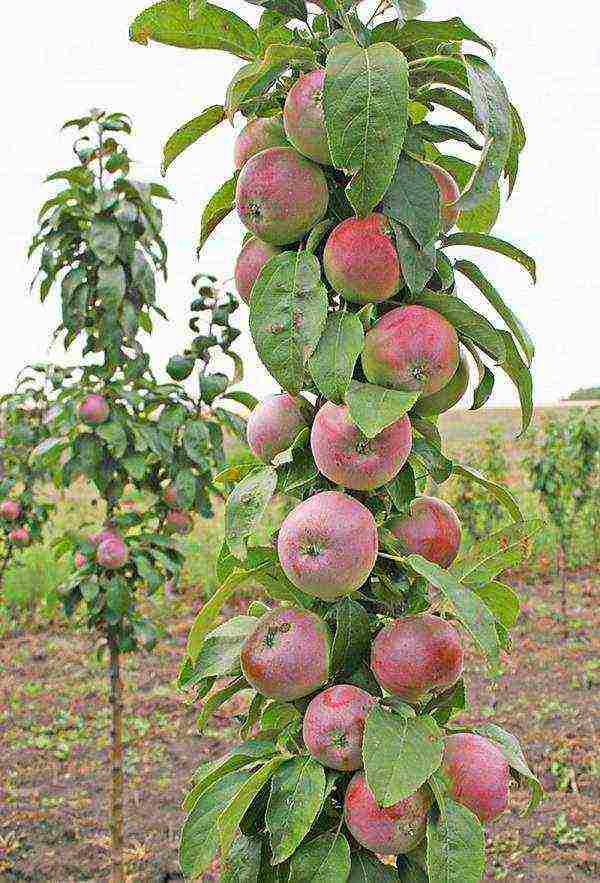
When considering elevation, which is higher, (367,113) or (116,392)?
(367,113)

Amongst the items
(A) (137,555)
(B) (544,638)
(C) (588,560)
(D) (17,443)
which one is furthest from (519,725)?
(C) (588,560)

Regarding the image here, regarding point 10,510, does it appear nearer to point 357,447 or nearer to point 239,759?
point 239,759

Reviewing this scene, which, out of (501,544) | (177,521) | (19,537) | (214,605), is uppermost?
(501,544)

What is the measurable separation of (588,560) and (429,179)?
9429 millimetres

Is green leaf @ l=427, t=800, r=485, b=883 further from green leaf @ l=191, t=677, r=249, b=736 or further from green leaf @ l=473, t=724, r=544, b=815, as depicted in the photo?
green leaf @ l=191, t=677, r=249, b=736

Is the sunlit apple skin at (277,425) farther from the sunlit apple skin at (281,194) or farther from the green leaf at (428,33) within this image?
the green leaf at (428,33)

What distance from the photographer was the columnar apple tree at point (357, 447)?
3.57 feet

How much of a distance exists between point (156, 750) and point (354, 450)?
4433mm

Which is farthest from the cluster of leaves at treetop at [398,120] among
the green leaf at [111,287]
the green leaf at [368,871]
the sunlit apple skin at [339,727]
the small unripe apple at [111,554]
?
the small unripe apple at [111,554]

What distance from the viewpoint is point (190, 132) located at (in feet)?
4.46

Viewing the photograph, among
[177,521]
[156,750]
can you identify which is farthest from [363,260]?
[156,750]

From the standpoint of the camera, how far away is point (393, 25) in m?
1.21

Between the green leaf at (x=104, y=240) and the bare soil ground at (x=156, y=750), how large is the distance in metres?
2.57

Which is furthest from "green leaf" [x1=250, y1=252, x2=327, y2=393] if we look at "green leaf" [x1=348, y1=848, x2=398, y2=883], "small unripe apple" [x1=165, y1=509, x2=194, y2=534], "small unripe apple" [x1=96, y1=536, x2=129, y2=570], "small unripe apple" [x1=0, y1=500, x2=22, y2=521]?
"small unripe apple" [x1=0, y1=500, x2=22, y2=521]
